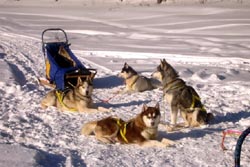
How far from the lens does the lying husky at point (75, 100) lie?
6.43 metres

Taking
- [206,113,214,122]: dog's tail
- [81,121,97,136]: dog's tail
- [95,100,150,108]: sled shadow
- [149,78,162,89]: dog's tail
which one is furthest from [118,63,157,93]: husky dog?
A: [81,121,97,136]: dog's tail

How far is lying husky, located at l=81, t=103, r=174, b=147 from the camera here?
4855 mm

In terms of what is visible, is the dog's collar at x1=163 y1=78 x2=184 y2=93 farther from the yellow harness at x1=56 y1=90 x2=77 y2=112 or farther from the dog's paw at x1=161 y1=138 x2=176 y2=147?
the yellow harness at x1=56 y1=90 x2=77 y2=112

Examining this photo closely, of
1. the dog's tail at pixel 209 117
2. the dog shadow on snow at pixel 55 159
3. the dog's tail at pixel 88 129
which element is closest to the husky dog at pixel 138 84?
the dog's tail at pixel 209 117

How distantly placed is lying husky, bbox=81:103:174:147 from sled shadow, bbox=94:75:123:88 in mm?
3089

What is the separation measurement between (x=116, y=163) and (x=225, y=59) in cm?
618

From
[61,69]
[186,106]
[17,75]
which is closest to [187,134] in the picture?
[186,106]

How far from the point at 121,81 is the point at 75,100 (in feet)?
6.96

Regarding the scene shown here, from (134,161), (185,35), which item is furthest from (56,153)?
(185,35)

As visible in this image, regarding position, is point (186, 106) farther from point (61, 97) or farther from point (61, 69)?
point (61, 69)

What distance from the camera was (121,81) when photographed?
27.8 feet

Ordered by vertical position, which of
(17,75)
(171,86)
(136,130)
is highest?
(171,86)

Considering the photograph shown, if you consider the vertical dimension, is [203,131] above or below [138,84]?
below

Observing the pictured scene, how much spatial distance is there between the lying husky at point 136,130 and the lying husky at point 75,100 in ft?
4.57
